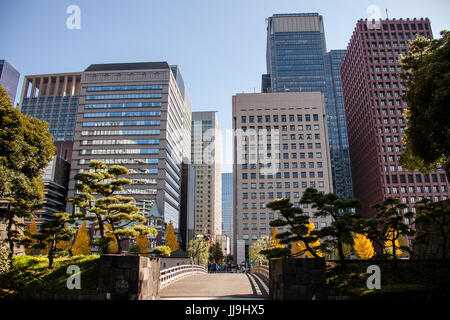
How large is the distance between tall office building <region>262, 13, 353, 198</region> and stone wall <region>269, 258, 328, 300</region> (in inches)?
5318

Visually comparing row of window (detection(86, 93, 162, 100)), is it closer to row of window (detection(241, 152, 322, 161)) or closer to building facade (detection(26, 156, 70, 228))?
building facade (detection(26, 156, 70, 228))

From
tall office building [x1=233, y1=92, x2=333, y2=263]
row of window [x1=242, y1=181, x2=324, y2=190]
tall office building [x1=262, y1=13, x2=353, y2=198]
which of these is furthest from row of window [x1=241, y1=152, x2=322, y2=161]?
tall office building [x1=262, y1=13, x2=353, y2=198]

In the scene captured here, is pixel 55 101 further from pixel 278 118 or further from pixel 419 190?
pixel 419 190

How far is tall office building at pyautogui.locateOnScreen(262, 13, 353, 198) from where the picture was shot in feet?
479

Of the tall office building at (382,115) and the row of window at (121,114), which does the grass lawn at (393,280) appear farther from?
the row of window at (121,114)

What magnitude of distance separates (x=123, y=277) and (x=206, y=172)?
16499cm

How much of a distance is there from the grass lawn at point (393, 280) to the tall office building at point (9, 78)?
213006mm

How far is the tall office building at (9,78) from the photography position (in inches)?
7136

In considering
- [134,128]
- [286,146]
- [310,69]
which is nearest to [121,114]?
[134,128]

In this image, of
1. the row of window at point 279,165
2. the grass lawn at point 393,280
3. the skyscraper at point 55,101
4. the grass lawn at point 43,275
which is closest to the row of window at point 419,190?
the row of window at point 279,165

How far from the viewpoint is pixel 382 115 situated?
87.8 meters

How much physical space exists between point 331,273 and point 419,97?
34.2 ft
